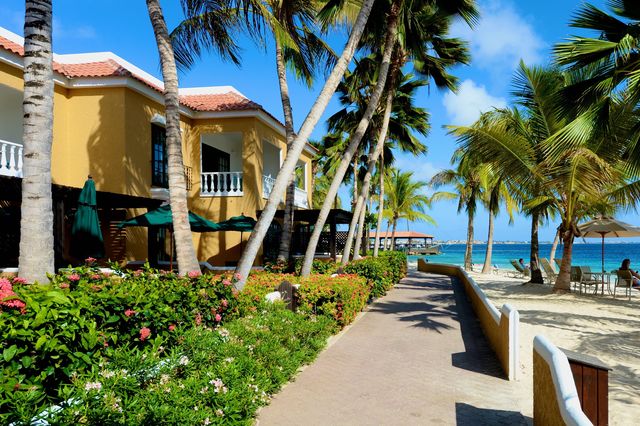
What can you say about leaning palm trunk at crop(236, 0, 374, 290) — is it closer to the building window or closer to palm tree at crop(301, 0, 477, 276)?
palm tree at crop(301, 0, 477, 276)

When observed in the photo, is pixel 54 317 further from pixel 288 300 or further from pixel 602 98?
pixel 602 98

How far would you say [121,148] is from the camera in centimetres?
1352

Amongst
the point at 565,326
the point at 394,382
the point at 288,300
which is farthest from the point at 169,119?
the point at 565,326

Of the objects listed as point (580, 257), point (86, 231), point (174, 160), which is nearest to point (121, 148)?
point (86, 231)

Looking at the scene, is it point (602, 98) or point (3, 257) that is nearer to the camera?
point (602, 98)

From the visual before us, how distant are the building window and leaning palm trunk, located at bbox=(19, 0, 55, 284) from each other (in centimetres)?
1022

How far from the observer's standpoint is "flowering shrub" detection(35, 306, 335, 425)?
3219 mm

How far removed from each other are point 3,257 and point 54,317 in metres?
10.3

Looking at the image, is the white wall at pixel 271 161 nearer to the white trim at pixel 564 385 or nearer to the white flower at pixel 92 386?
the white trim at pixel 564 385

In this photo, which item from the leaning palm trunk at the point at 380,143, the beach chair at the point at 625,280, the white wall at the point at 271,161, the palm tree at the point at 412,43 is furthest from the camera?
the white wall at the point at 271,161

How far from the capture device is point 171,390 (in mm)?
3729

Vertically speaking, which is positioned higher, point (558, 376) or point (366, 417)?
point (558, 376)

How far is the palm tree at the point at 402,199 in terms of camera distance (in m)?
42.1

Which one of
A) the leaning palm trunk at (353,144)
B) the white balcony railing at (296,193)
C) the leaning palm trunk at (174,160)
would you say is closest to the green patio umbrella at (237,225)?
the leaning palm trunk at (353,144)
